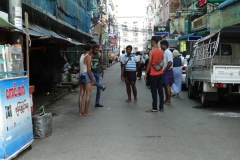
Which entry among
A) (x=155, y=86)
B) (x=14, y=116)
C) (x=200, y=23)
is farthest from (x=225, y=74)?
(x=200, y=23)

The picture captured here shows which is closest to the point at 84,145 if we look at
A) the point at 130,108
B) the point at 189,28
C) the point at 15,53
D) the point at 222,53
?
the point at 15,53

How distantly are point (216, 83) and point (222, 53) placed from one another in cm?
240

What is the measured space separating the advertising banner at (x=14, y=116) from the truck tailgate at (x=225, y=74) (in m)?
5.06

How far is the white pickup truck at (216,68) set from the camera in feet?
28.0

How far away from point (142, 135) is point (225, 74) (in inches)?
133

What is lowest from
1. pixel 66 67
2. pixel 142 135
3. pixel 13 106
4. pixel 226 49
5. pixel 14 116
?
pixel 142 135

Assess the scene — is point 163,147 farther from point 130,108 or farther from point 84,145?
point 130,108

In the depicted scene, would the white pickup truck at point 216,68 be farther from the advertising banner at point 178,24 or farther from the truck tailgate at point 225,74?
the advertising banner at point 178,24

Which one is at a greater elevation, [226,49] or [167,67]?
[226,49]

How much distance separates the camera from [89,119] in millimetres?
8094

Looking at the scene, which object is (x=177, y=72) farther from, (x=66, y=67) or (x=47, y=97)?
(x=66, y=67)

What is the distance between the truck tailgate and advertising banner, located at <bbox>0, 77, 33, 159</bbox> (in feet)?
16.6

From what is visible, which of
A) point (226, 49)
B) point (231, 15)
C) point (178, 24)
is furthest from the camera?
point (178, 24)

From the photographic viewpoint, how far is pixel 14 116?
15.8 ft
